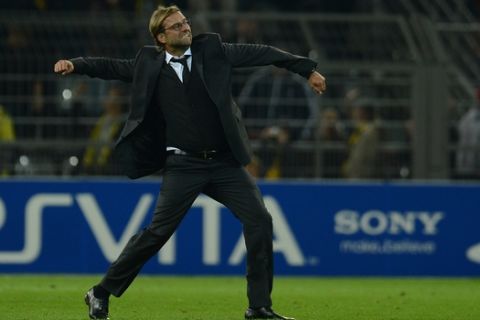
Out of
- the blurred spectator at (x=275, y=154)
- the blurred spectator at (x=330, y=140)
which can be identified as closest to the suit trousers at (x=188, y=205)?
the blurred spectator at (x=275, y=154)

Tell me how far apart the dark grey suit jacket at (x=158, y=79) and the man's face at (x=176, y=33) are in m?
0.12

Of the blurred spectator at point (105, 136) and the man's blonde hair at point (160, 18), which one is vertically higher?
the man's blonde hair at point (160, 18)

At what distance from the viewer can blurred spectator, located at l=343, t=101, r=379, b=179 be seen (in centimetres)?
1619

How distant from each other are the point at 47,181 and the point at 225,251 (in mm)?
2173

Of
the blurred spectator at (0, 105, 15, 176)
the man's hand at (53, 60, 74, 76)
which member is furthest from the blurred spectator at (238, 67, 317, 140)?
the man's hand at (53, 60, 74, 76)

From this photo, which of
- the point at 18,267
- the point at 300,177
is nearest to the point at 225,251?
the point at 300,177

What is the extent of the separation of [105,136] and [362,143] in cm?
303

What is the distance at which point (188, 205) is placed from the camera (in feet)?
31.3

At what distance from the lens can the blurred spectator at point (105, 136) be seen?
16.2 m

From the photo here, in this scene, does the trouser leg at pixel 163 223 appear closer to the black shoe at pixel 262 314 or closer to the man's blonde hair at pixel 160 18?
the black shoe at pixel 262 314

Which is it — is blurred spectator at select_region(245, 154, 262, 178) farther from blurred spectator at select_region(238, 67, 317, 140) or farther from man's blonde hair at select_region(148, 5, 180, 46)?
man's blonde hair at select_region(148, 5, 180, 46)

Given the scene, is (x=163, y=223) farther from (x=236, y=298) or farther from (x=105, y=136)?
(x=105, y=136)

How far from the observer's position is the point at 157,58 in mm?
9469

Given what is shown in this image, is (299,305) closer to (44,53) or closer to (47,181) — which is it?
(47,181)
